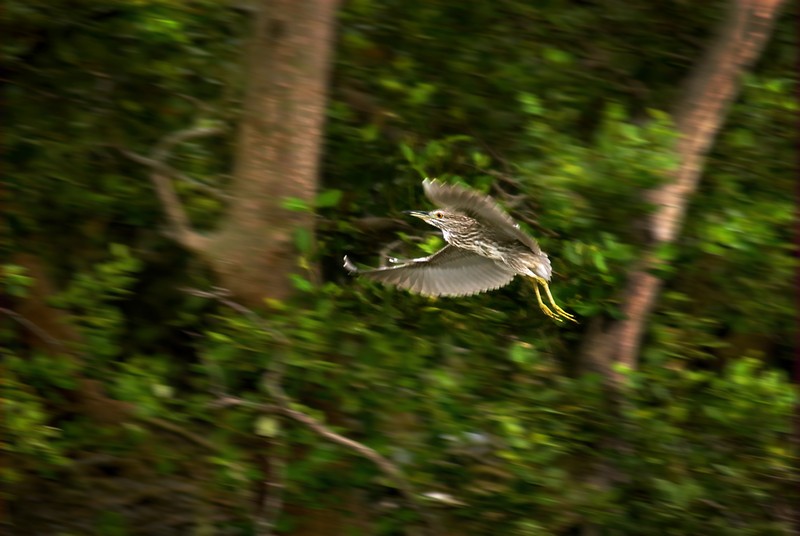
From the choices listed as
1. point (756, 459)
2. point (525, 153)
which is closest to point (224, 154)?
point (525, 153)

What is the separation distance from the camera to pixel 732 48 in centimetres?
507

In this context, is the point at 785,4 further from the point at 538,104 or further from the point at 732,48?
the point at 538,104

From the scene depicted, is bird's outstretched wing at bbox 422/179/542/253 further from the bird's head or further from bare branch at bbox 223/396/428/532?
bare branch at bbox 223/396/428/532

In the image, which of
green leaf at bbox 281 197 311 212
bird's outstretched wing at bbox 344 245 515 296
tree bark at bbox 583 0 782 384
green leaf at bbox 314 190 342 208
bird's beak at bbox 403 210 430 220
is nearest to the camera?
green leaf at bbox 281 197 311 212

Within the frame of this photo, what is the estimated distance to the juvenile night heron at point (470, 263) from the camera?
14.9 feet

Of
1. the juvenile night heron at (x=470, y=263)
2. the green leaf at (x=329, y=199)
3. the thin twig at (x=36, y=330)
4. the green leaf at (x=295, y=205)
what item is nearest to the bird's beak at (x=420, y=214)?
the juvenile night heron at (x=470, y=263)

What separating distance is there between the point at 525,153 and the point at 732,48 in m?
0.95

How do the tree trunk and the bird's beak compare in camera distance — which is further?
the bird's beak

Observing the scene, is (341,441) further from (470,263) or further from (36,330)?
(36,330)

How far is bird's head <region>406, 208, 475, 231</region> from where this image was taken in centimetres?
461

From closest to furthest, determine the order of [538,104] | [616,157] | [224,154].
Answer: [616,157], [538,104], [224,154]

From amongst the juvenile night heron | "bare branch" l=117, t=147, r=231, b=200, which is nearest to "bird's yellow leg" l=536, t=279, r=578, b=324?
the juvenile night heron

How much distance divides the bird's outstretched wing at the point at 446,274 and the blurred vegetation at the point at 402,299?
0.36 feet

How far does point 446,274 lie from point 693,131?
3.85 ft
